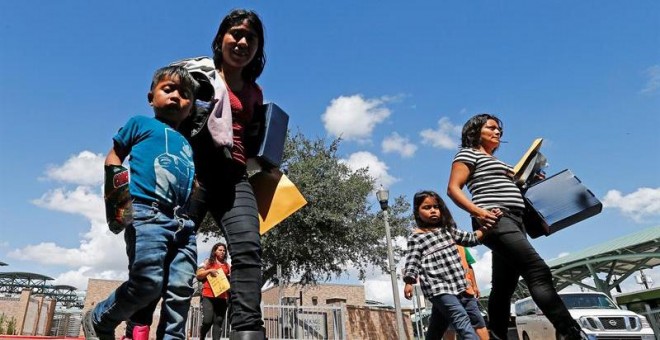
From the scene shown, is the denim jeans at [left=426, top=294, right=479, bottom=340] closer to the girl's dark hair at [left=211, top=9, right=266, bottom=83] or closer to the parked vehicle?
the girl's dark hair at [left=211, top=9, right=266, bottom=83]

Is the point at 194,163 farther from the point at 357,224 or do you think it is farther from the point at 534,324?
the point at 357,224

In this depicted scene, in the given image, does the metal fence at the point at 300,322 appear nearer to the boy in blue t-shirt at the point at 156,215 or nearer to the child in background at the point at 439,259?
the child in background at the point at 439,259

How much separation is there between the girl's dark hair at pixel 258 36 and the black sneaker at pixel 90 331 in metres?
1.55

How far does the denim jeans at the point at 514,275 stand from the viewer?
2.69 m

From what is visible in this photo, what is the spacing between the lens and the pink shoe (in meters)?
2.06

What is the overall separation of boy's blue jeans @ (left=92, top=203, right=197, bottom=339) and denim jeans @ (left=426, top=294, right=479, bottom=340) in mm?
2021

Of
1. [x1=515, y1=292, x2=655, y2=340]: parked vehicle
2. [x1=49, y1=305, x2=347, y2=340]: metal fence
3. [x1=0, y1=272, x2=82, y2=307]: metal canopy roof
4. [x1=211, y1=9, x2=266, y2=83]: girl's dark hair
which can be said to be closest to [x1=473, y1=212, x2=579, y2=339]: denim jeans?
[x1=211, y1=9, x2=266, y2=83]: girl's dark hair

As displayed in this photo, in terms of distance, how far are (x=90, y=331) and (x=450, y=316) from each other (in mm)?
2393

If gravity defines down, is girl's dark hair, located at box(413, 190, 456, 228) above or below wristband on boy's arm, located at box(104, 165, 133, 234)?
above

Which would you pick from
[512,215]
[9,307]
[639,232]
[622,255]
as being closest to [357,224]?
[622,255]

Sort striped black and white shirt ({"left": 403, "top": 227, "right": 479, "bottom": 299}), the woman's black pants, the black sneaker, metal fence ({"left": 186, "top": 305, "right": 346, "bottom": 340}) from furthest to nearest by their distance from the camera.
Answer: metal fence ({"left": 186, "top": 305, "right": 346, "bottom": 340}) < the woman's black pants < striped black and white shirt ({"left": 403, "top": 227, "right": 479, "bottom": 299}) < the black sneaker

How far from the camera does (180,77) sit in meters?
2.35

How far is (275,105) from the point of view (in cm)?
276

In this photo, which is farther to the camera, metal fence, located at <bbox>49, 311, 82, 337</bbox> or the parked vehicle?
metal fence, located at <bbox>49, 311, 82, 337</bbox>
